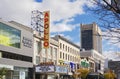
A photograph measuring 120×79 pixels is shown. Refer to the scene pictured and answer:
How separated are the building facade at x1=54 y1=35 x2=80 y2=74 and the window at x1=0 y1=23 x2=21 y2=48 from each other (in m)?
26.7

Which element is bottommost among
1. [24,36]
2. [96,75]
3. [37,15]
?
[96,75]

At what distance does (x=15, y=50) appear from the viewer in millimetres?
58938

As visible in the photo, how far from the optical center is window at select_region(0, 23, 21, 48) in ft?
178

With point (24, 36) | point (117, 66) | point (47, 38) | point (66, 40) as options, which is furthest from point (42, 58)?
point (117, 66)

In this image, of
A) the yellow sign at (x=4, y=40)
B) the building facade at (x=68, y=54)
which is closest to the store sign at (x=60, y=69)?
the building facade at (x=68, y=54)

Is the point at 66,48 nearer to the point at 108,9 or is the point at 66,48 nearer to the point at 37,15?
the point at 37,15

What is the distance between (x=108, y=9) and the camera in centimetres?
920

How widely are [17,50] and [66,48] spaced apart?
3486 cm

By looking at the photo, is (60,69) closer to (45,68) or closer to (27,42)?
(45,68)

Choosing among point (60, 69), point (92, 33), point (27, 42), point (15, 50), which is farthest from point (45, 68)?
point (92, 33)

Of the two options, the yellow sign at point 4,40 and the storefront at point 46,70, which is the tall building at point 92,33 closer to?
the yellow sign at point 4,40

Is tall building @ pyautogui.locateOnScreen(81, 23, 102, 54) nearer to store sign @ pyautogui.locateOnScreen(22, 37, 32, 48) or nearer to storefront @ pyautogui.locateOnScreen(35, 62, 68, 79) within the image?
store sign @ pyautogui.locateOnScreen(22, 37, 32, 48)

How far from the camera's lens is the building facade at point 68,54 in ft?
285

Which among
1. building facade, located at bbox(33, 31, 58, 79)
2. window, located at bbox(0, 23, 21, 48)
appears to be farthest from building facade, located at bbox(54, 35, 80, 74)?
window, located at bbox(0, 23, 21, 48)
